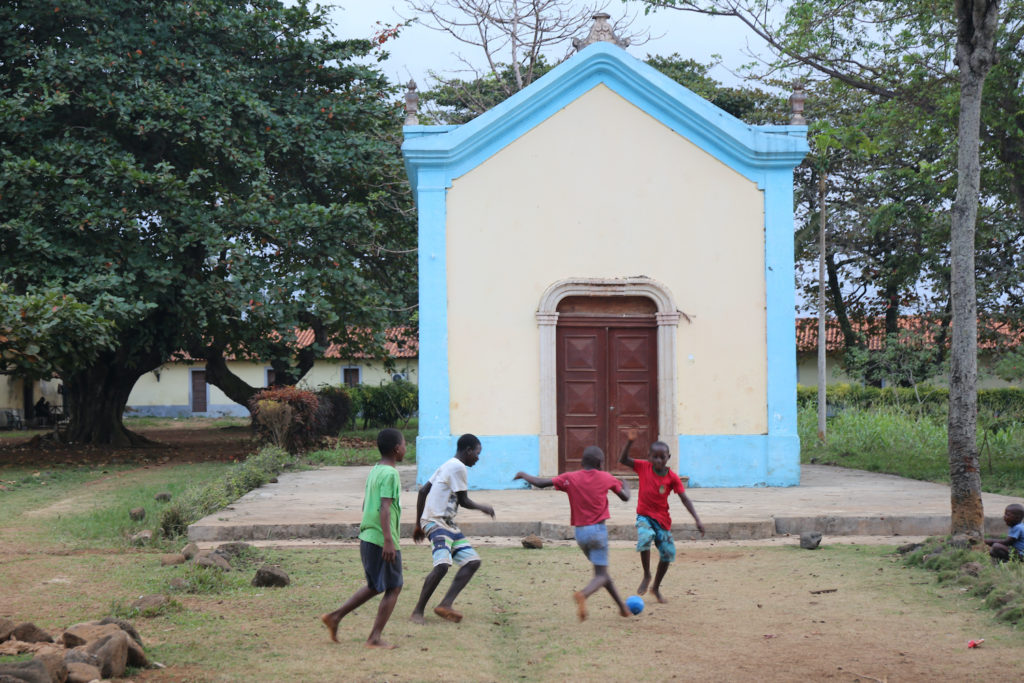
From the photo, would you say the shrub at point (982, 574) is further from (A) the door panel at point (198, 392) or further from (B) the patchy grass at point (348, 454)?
(A) the door panel at point (198, 392)

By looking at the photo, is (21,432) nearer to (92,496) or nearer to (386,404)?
(386,404)

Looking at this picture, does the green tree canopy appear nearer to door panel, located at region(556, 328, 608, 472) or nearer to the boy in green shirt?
door panel, located at region(556, 328, 608, 472)

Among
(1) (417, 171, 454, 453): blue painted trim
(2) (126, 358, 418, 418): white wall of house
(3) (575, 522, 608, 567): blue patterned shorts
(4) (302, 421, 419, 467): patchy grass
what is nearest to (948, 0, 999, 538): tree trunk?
(3) (575, 522, 608, 567): blue patterned shorts

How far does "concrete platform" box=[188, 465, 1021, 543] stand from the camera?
33.7 feet

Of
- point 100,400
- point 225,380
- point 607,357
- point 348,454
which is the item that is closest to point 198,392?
point 225,380

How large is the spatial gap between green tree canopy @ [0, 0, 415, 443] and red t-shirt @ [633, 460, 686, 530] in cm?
1270

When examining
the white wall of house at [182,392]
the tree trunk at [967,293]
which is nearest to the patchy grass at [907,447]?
the tree trunk at [967,293]

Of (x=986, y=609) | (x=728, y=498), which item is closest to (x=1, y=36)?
(x=728, y=498)

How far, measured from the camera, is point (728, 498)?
41.1 ft

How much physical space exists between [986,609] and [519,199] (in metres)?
8.62

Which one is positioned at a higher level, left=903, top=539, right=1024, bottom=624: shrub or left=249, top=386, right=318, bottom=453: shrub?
left=249, top=386, right=318, bottom=453: shrub

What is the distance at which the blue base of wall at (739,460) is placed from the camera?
13.8 meters

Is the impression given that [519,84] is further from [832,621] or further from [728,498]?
[832,621]

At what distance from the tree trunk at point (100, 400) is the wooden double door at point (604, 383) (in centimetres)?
1259
